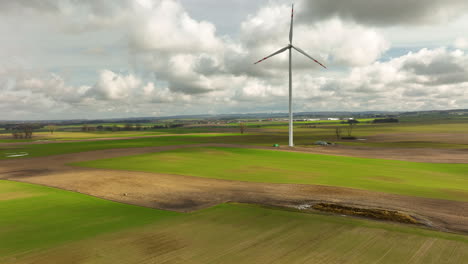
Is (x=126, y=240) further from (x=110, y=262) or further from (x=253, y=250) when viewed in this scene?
(x=253, y=250)

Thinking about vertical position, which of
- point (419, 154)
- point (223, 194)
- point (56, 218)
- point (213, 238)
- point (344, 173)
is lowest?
point (419, 154)

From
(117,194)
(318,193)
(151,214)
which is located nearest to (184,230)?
(151,214)

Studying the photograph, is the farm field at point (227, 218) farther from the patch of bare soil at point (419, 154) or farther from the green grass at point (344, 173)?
the patch of bare soil at point (419, 154)

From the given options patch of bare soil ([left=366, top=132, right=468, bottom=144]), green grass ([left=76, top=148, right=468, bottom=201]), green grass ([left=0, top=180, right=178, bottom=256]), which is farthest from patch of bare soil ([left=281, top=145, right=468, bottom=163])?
green grass ([left=0, top=180, right=178, bottom=256])

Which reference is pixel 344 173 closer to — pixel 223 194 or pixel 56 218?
pixel 223 194

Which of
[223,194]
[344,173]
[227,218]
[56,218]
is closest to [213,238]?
[227,218]
